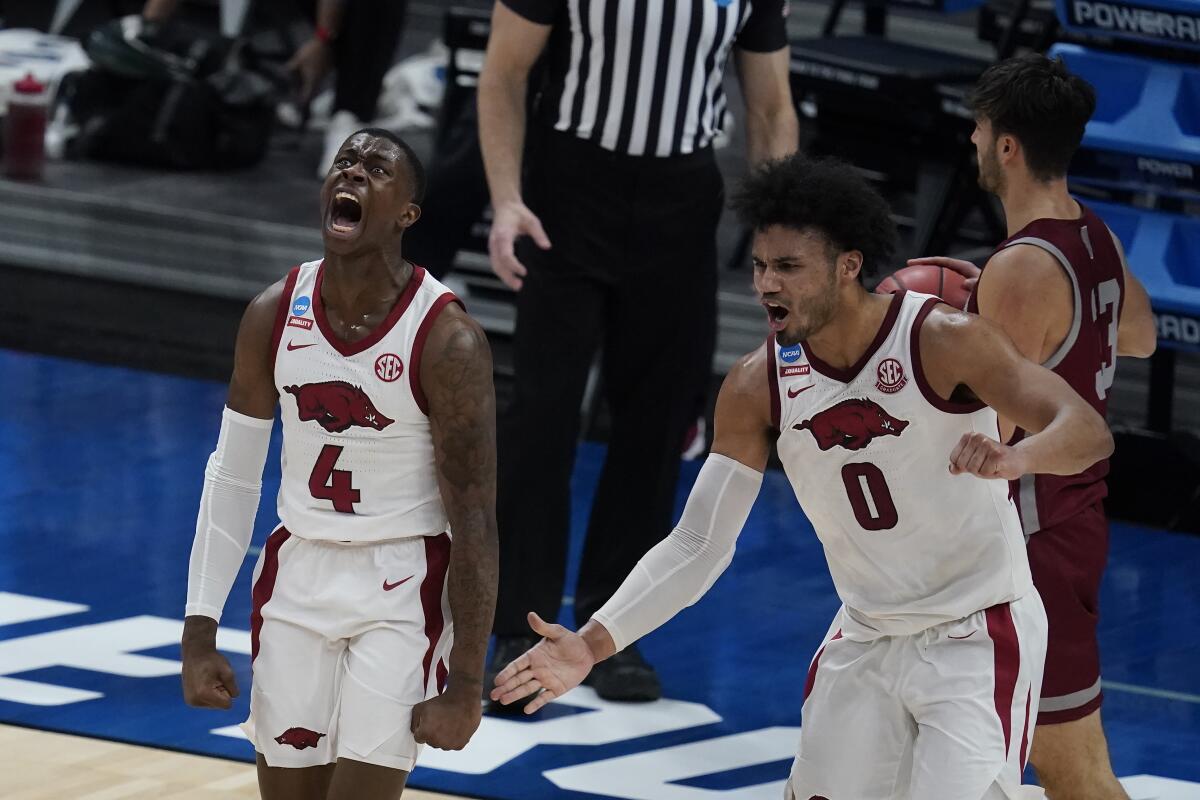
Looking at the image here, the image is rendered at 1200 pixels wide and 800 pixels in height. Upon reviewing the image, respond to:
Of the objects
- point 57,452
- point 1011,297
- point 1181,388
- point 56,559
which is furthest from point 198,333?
point 1011,297

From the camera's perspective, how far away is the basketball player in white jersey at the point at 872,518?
3650 mm

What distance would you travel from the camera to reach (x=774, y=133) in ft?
18.4

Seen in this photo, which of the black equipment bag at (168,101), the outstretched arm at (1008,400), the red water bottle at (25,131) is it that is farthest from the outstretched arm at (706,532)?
the red water bottle at (25,131)

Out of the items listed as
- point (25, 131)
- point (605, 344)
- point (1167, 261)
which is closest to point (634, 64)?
point (605, 344)

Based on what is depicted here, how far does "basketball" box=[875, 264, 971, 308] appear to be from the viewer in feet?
13.8

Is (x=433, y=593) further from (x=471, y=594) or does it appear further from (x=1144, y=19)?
(x=1144, y=19)

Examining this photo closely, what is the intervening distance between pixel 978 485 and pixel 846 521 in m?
0.24

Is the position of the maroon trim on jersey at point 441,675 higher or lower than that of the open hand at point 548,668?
lower

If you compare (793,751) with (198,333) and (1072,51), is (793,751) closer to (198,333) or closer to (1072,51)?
(1072,51)

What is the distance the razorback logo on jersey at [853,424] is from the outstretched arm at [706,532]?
0.44 ft

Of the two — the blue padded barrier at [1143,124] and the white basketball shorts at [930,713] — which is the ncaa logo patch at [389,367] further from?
the blue padded barrier at [1143,124]

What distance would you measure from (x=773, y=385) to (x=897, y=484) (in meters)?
0.28

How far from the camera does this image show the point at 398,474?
3.72m

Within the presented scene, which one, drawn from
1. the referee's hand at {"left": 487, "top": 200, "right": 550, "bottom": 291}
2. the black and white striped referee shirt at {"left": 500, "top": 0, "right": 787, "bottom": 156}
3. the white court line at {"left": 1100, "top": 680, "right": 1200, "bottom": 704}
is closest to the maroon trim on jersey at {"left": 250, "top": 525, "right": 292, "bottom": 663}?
the referee's hand at {"left": 487, "top": 200, "right": 550, "bottom": 291}
